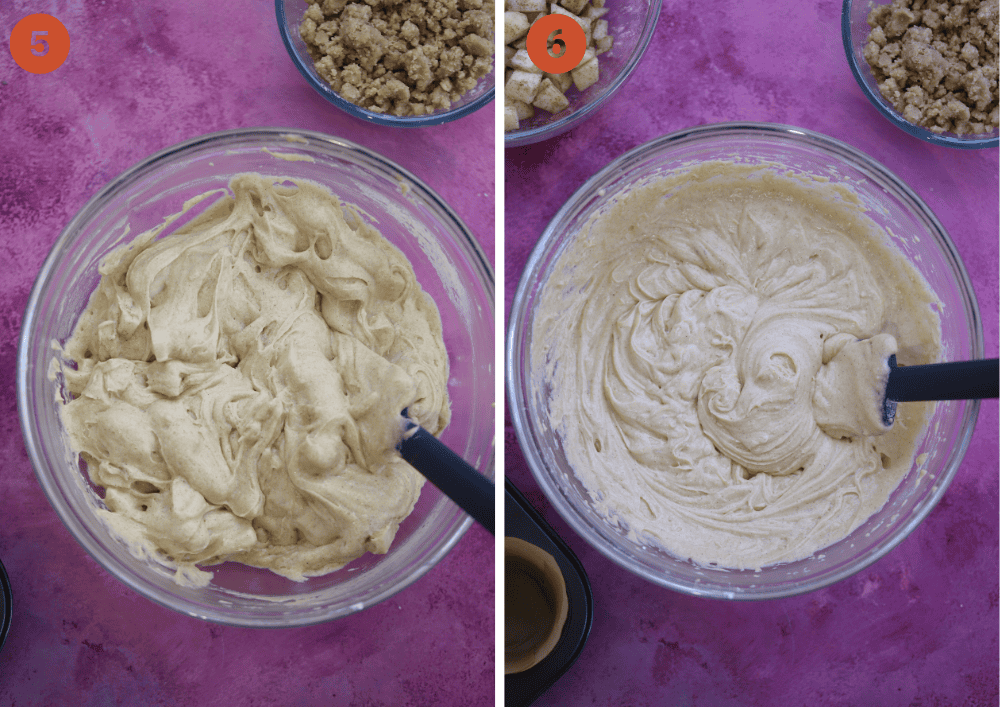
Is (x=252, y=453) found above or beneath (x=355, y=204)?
beneath

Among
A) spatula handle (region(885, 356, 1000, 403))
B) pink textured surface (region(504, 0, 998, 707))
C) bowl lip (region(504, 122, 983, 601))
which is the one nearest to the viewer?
spatula handle (region(885, 356, 1000, 403))

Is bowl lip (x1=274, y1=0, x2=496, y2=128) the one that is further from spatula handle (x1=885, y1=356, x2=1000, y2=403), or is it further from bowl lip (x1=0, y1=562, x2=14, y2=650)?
bowl lip (x1=0, y1=562, x2=14, y2=650)

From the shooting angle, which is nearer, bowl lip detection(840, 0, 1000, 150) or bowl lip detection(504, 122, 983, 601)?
bowl lip detection(504, 122, 983, 601)

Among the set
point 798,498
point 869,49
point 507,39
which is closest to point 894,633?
point 798,498

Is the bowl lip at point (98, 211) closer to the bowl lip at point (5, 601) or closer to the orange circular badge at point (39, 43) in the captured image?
the bowl lip at point (5, 601)

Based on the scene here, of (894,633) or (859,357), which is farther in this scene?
(894,633)

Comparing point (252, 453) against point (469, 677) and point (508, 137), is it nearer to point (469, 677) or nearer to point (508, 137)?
point (469, 677)

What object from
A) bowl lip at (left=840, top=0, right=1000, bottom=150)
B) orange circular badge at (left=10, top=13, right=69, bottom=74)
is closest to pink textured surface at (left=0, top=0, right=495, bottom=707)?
orange circular badge at (left=10, top=13, right=69, bottom=74)

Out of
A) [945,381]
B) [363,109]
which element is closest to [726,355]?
[945,381]
